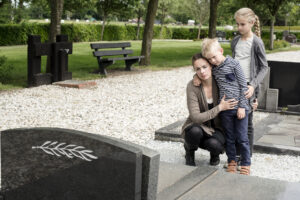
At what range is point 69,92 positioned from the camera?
11.0 m

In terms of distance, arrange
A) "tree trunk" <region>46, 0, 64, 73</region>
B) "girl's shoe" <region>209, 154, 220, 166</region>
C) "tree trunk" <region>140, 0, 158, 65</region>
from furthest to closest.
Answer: "tree trunk" <region>140, 0, 158, 65</region> < "tree trunk" <region>46, 0, 64, 73</region> < "girl's shoe" <region>209, 154, 220, 166</region>

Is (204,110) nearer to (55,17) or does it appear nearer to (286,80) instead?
(286,80)

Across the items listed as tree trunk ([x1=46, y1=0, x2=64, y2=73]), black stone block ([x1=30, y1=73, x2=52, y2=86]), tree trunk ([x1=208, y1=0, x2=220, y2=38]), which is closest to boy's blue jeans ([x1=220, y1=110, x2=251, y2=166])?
black stone block ([x1=30, y1=73, x2=52, y2=86])

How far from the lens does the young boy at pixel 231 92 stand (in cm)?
439

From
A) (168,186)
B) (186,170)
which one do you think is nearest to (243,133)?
(186,170)

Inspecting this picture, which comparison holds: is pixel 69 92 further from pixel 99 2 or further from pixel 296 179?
pixel 99 2

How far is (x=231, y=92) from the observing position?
4559 mm

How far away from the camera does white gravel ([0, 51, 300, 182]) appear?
5801mm

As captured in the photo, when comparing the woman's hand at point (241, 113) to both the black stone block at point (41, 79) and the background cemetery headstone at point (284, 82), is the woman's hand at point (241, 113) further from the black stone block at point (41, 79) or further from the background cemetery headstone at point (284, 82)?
the black stone block at point (41, 79)

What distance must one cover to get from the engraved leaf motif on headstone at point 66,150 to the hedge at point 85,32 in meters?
19.1

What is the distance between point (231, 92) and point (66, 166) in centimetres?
221

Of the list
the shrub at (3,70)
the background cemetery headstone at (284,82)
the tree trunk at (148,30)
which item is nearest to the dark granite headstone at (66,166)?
the background cemetery headstone at (284,82)

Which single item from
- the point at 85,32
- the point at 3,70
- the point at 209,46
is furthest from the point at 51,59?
the point at 85,32

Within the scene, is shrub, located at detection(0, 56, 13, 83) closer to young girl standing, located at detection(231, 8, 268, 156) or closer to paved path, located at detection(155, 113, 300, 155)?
paved path, located at detection(155, 113, 300, 155)
